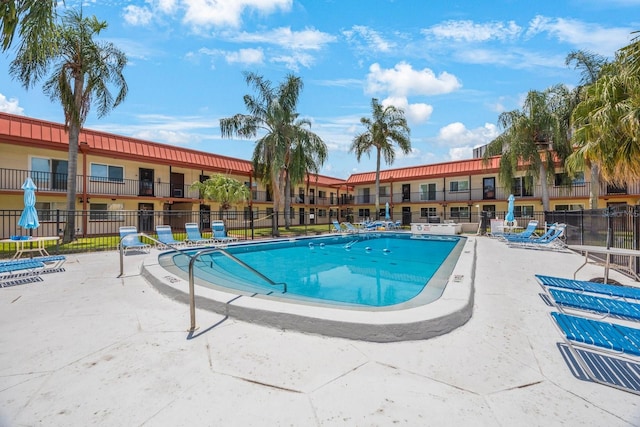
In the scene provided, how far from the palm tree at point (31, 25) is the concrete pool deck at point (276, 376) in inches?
168

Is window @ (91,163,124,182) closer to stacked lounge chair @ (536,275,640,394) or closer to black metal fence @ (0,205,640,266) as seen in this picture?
black metal fence @ (0,205,640,266)

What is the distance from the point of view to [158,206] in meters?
23.0

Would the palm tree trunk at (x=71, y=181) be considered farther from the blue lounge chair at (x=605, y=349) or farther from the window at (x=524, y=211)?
the window at (x=524, y=211)

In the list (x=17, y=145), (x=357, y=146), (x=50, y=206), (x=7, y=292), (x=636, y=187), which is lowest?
(x=7, y=292)

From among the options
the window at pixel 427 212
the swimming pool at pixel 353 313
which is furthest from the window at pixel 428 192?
the swimming pool at pixel 353 313

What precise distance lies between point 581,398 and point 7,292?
339 inches

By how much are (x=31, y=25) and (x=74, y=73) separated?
1133cm

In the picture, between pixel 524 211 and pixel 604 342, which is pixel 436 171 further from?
pixel 604 342

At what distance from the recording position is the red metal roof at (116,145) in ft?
52.6

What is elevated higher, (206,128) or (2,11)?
(206,128)

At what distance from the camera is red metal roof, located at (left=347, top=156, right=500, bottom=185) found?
26748 mm

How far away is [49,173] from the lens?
57.4ft

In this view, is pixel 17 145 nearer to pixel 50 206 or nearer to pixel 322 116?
pixel 50 206

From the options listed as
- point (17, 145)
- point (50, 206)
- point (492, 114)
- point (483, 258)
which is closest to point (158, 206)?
point (50, 206)
